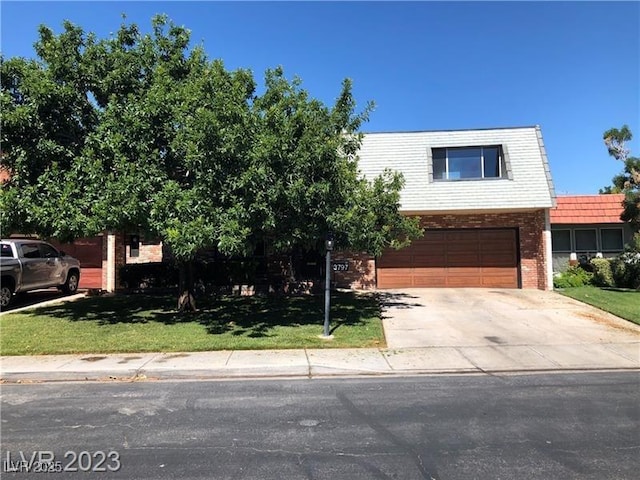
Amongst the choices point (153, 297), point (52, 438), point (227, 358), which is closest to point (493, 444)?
point (52, 438)

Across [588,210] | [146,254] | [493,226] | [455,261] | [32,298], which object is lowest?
[32,298]

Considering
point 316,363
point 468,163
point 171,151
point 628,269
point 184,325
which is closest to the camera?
point 316,363

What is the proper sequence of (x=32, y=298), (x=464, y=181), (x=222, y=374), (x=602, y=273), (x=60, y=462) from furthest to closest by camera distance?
(x=602, y=273) → (x=464, y=181) → (x=32, y=298) → (x=222, y=374) → (x=60, y=462)

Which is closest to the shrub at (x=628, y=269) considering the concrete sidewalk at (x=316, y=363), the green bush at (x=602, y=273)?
the green bush at (x=602, y=273)

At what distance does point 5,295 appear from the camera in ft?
46.6

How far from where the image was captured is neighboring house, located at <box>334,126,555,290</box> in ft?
62.3

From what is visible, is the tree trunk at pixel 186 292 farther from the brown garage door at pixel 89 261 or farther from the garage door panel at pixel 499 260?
the garage door panel at pixel 499 260

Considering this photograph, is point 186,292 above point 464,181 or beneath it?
beneath

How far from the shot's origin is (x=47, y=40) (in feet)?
38.2

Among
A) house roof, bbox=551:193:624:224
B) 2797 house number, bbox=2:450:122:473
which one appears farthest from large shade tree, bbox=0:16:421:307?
house roof, bbox=551:193:624:224

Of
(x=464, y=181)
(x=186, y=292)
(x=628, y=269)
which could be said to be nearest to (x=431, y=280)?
(x=464, y=181)

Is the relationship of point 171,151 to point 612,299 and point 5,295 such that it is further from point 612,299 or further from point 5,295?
point 612,299

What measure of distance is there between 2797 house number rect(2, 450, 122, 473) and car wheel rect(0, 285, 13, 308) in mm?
10767

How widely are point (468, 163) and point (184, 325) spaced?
12775mm
